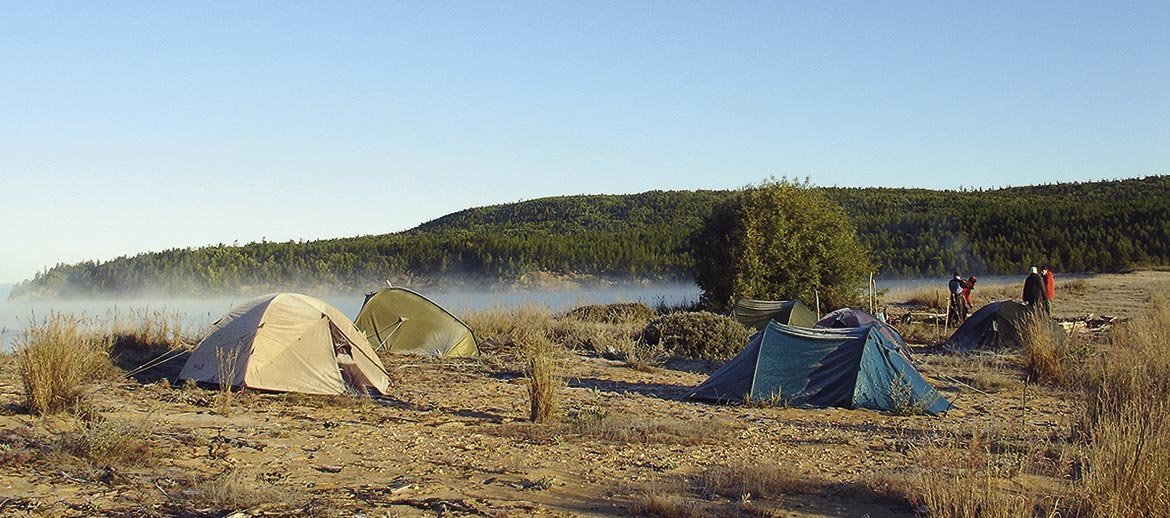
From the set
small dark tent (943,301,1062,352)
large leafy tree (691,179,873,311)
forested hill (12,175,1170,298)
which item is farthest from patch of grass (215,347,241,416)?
forested hill (12,175,1170,298)

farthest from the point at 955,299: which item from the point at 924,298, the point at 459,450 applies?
the point at 459,450

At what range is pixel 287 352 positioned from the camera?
12.2 meters

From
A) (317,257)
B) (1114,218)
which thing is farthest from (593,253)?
(1114,218)

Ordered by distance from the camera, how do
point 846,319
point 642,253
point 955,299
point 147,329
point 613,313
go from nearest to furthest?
point 147,329
point 846,319
point 955,299
point 613,313
point 642,253

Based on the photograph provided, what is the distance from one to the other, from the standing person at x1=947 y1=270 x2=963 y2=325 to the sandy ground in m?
12.2

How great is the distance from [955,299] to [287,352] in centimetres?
1883

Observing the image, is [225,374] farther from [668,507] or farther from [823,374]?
[668,507]

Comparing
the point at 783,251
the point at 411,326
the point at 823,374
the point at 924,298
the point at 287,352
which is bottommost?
the point at 924,298

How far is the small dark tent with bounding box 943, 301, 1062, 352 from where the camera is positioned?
762 inches

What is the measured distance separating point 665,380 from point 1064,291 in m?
27.1

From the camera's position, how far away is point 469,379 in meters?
14.1

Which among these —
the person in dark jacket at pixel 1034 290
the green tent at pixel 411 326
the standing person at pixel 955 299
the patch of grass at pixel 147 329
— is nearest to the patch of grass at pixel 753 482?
the green tent at pixel 411 326

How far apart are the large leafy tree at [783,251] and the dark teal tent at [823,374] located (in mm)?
16402

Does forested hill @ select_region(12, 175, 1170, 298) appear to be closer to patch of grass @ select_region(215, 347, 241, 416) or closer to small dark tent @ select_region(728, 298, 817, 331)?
small dark tent @ select_region(728, 298, 817, 331)
